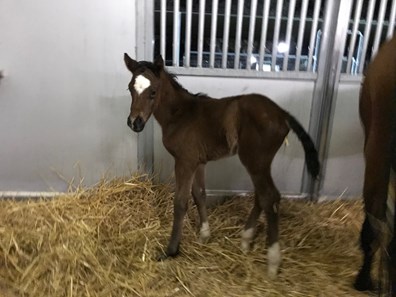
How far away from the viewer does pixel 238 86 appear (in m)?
2.13

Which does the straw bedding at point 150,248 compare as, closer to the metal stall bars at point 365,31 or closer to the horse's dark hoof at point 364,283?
the horse's dark hoof at point 364,283

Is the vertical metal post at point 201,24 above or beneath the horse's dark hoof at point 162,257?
above

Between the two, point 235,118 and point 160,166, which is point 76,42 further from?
point 235,118

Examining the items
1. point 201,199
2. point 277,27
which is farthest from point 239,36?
point 201,199

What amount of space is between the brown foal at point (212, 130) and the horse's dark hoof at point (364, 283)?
0.31m

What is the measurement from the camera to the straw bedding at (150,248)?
5.27ft

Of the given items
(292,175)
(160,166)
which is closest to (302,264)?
(292,175)

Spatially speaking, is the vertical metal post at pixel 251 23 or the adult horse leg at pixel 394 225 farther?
the vertical metal post at pixel 251 23

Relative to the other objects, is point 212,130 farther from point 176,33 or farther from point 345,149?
point 345,149

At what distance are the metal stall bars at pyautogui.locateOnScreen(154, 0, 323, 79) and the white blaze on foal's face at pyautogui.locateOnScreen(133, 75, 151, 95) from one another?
487mm

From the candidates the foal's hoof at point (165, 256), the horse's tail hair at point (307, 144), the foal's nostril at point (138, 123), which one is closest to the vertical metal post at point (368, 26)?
the horse's tail hair at point (307, 144)

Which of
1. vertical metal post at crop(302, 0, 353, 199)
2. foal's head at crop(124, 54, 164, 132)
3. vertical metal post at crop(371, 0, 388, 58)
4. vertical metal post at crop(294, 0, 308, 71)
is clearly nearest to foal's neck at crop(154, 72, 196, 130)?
foal's head at crop(124, 54, 164, 132)

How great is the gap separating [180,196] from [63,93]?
848 mm

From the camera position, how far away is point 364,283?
5.24ft
